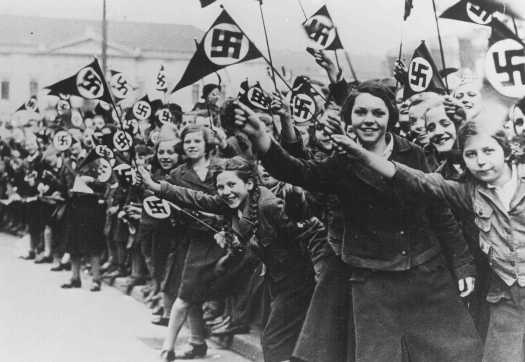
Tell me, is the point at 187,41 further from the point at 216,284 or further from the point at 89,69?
the point at 216,284

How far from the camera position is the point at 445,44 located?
4914 millimetres

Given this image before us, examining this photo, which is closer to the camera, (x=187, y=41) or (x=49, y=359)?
(x=49, y=359)

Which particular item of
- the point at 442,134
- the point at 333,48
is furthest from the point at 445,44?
the point at 442,134

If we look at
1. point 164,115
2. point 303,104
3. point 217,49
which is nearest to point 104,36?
point 164,115

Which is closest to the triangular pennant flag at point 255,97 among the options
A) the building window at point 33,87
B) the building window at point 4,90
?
the building window at point 4,90

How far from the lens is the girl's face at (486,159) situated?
11.0ft

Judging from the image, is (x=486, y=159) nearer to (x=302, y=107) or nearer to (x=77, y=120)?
(x=302, y=107)

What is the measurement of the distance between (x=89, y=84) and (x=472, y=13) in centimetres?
310

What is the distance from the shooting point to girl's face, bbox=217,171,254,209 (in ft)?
14.0

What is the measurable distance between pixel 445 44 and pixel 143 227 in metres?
2.74

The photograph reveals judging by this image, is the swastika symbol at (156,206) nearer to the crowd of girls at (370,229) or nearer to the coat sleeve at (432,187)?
the crowd of girls at (370,229)

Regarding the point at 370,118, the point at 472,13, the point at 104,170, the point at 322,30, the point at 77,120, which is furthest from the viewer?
the point at 77,120

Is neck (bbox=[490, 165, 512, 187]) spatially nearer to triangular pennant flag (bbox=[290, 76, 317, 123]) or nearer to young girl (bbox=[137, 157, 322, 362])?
young girl (bbox=[137, 157, 322, 362])

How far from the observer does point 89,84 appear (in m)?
5.70
